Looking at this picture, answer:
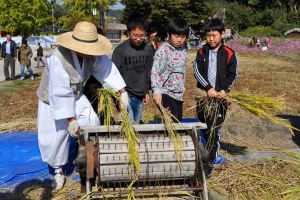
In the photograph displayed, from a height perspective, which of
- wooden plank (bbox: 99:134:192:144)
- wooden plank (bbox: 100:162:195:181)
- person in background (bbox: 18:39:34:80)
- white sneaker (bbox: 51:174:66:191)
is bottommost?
person in background (bbox: 18:39:34:80)

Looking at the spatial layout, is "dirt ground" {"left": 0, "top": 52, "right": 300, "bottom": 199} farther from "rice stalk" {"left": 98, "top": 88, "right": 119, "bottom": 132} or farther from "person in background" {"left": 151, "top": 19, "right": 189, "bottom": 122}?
"rice stalk" {"left": 98, "top": 88, "right": 119, "bottom": 132}

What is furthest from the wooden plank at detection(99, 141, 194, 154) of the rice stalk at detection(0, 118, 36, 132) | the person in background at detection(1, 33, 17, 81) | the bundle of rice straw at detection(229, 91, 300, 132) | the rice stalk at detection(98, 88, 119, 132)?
the person in background at detection(1, 33, 17, 81)

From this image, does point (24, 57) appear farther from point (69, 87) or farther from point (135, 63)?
point (69, 87)

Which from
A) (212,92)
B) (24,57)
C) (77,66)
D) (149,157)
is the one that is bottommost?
(24,57)

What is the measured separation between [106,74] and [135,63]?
2.48 feet

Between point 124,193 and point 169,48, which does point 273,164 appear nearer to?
point 169,48

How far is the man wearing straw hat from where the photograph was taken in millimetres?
3629

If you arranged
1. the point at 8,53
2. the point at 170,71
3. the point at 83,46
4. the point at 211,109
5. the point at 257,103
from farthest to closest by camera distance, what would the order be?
the point at 8,53 → the point at 170,71 → the point at 211,109 → the point at 257,103 → the point at 83,46

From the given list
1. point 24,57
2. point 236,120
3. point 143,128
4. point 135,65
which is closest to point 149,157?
point 143,128

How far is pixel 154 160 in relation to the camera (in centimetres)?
323

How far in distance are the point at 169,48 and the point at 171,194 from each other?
161cm

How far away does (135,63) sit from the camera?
4723 millimetres

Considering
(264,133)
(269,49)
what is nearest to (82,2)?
(269,49)

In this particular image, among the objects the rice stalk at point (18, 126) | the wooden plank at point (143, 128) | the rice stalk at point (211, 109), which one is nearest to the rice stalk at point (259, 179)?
the rice stalk at point (211, 109)
